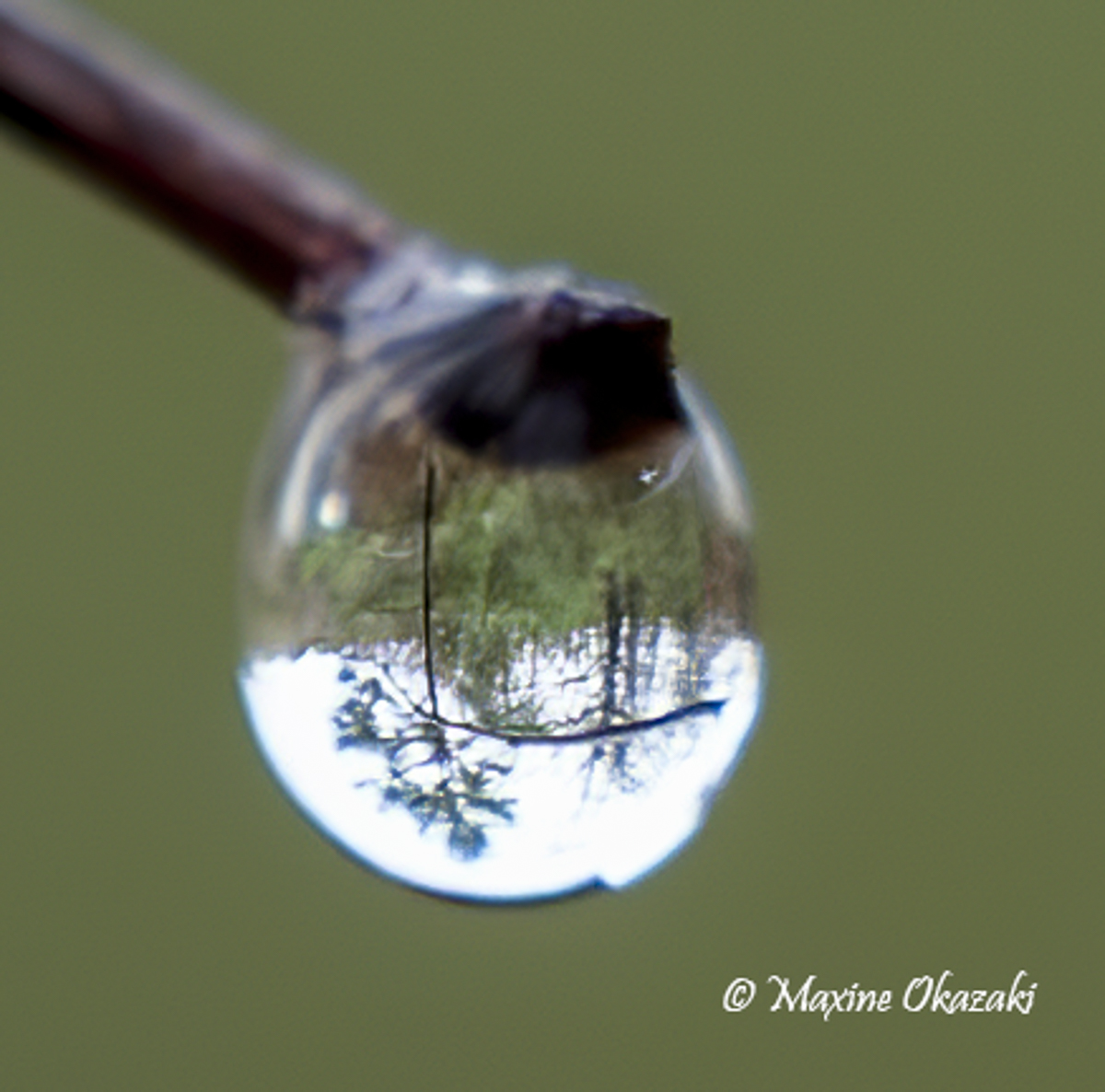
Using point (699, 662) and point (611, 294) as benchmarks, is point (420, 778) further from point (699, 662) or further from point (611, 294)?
point (611, 294)

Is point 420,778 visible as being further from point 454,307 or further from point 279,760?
point 454,307

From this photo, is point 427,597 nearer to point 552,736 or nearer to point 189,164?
point 552,736

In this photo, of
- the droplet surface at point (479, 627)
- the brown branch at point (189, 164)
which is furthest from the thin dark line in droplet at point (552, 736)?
the brown branch at point (189, 164)

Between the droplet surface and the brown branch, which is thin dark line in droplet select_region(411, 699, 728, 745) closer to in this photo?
the droplet surface

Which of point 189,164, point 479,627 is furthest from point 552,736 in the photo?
point 189,164

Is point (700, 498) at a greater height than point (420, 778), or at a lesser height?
greater

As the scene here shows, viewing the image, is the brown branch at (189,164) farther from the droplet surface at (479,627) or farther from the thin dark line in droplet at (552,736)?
the thin dark line in droplet at (552,736)

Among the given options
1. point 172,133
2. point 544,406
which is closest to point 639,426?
point 544,406

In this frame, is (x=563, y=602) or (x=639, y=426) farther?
(x=563, y=602)
